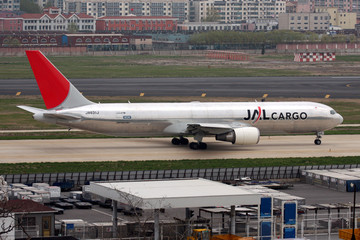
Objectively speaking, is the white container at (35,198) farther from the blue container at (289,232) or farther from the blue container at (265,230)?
the blue container at (289,232)

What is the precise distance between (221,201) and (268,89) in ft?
316

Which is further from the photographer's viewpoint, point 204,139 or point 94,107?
point 204,139

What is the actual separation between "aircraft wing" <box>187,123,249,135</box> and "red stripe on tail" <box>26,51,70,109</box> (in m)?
12.6

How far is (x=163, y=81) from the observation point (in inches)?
5920

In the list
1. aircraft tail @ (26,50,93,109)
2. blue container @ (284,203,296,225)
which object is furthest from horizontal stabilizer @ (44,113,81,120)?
blue container @ (284,203,296,225)

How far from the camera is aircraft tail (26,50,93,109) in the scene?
78062 mm

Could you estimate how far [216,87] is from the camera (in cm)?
13950

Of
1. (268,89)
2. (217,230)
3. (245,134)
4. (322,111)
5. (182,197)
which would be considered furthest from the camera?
(268,89)

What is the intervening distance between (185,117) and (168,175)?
15.2 metres

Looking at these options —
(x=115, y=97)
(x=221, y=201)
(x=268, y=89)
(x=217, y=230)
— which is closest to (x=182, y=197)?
(x=221, y=201)

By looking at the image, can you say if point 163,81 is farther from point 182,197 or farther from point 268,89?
point 182,197

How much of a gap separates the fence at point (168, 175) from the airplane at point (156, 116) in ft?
31.2

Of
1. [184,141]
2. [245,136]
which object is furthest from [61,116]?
[245,136]

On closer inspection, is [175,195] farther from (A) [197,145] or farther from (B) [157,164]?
(A) [197,145]
